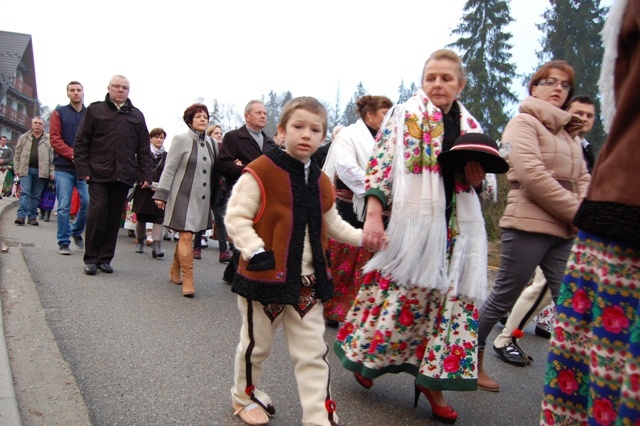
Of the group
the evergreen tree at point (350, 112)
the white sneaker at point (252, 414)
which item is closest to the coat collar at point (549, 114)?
the white sneaker at point (252, 414)

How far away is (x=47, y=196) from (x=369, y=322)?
10.9m

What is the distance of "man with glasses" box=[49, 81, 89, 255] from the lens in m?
7.27

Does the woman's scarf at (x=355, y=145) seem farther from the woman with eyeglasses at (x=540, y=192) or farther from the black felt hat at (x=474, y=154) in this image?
the black felt hat at (x=474, y=154)

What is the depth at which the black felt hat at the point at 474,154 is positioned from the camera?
291cm

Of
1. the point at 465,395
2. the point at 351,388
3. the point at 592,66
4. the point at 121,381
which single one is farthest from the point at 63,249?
the point at 592,66

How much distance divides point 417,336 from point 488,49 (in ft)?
106

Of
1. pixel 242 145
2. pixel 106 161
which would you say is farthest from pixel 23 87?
pixel 242 145

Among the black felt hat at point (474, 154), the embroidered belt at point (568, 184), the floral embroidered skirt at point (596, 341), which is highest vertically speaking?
the black felt hat at point (474, 154)

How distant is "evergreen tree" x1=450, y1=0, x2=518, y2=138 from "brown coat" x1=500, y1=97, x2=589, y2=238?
2845 cm

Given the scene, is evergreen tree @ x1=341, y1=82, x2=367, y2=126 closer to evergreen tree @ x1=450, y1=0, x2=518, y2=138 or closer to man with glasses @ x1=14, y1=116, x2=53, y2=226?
evergreen tree @ x1=450, y1=0, x2=518, y2=138

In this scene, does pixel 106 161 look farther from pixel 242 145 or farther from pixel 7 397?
pixel 7 397

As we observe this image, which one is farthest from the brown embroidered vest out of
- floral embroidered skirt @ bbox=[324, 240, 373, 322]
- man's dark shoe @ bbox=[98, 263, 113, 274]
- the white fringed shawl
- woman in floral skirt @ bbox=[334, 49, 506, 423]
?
man's dark shoe @ bbox=[98, 263, 113, 274]

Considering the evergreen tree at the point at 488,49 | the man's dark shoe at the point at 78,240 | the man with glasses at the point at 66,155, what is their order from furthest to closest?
the evergreen tree at the point at 488,49 → the man's dark shoe at the point at 78,240 → the man with glasses at the point at 66,155

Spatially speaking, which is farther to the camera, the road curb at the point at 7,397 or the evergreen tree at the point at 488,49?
the evergreen tree at the point at 488,49
